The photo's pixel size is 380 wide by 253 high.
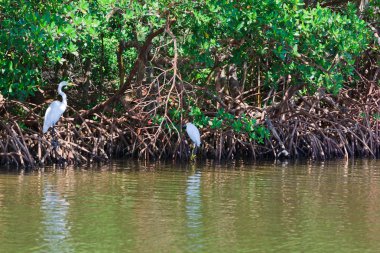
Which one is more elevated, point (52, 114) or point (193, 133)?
point (52, 114)

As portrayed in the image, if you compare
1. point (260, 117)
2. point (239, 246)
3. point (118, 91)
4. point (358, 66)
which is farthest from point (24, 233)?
point (358, 66)

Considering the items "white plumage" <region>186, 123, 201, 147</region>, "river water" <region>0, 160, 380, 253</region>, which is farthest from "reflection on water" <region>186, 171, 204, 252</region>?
"white plumage" <region>186, 123, 201, 147</region>

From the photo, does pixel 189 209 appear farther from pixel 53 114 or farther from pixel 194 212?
pixel 53 114

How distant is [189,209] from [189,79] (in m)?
5.69

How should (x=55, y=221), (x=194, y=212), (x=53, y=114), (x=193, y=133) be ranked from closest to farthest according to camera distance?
(x=55, y=221) < (x=194, y=212) < (x=53, y=114) < (x=193, y=133)

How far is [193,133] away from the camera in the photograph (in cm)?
1345

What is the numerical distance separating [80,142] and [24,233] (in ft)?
19.1

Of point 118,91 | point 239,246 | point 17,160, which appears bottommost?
point 239,246

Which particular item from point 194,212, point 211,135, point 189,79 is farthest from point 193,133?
point 194,212

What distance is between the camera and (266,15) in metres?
11.6

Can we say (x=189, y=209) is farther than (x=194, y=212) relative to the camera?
Yes

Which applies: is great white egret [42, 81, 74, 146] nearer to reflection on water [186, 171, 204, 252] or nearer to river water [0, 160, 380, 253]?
river water [0, 160, 380, 253]

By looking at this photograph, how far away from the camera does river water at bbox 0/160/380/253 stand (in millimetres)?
7270

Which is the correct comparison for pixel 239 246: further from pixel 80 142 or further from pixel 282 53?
pixel 80 142
